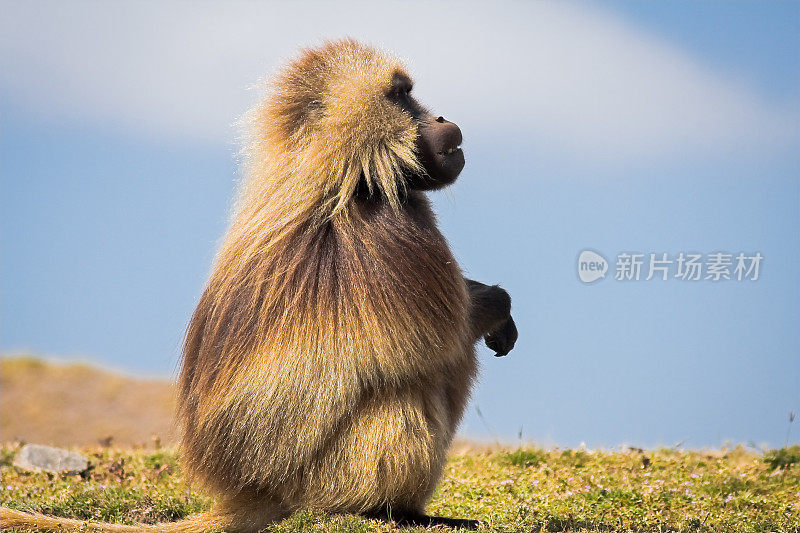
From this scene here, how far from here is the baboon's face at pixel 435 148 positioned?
18.2 feet

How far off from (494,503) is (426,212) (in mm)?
A: 2295

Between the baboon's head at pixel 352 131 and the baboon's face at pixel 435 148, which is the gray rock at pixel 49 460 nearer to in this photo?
the baboon's head at pixel 352 131

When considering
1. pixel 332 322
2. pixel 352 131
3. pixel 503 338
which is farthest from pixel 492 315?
pixel 352 131

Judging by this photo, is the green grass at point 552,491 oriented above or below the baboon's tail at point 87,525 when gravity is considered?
above

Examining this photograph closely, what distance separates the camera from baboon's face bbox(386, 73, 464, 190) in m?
5.55

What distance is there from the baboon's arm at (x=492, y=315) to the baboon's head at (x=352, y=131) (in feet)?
2.39

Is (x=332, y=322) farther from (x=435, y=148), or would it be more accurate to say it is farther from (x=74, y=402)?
(x=74, y=402)

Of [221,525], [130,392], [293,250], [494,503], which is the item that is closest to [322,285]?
[293,250]

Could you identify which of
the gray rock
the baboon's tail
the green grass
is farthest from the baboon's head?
the gray rock

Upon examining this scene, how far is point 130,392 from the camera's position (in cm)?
1426

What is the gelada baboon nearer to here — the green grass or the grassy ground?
the green grass

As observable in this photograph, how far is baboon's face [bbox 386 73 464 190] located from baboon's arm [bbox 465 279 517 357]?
68 cm

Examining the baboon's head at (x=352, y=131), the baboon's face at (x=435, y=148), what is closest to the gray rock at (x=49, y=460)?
the baboon's head at (x=352, y=131)

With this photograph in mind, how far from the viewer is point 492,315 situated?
5.73 metres
